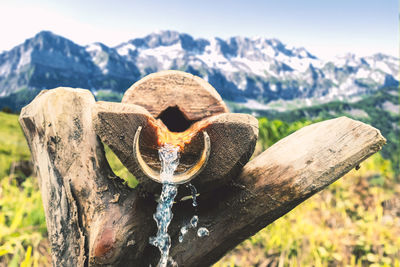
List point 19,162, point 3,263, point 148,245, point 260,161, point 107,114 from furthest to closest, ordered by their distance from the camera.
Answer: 1. point 19,162
2. point 3,263
3. point 148,245
4. point 260,161
5. point 107,114

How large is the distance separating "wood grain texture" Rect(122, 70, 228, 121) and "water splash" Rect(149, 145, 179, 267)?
34 cm

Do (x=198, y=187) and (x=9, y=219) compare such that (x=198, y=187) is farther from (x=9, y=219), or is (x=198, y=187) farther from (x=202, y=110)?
(x=9, y=219)

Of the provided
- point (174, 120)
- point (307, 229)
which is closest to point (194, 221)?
point (174, 120)

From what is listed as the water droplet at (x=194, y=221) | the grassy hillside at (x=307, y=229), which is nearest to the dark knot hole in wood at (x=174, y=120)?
the water droplet at (x=194, y=221)

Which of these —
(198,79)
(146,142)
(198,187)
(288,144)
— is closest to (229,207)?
(198,187)

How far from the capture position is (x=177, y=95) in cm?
171

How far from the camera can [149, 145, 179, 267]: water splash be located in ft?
4.64

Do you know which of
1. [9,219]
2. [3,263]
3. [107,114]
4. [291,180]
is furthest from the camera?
[9,219]

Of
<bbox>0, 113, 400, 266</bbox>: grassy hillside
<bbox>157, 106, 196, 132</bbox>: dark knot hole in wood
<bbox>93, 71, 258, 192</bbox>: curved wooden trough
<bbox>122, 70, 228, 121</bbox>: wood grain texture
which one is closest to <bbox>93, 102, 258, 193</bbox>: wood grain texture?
<bbox>93, 71, 258, 192</bbox>: curved wooden trough

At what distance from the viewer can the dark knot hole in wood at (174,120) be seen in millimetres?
1821

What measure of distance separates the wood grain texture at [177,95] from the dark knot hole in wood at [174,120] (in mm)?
96

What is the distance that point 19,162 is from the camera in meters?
5.01

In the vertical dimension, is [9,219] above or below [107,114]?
below

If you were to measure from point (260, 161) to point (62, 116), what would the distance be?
4.07 feet
